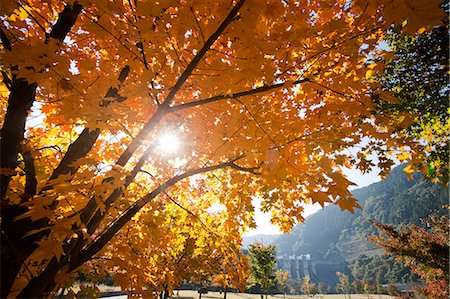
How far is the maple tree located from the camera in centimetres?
186

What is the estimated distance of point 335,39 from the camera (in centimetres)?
219

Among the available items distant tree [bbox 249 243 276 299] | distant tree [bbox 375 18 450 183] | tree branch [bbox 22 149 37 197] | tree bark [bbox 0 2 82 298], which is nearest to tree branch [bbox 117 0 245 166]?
tree branch [bbox 22 149 37 197]

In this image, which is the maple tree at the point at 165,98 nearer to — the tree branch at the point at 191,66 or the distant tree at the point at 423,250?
the tree branch at the point at 191,66

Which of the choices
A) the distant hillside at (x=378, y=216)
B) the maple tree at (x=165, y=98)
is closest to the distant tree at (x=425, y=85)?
the maple tree at (x=165, y=98)

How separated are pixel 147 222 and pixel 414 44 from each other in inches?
329

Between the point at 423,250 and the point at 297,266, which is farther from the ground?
the point at 423,250

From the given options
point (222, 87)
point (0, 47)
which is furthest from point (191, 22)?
point (0, 47)

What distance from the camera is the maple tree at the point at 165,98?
186 centimetres

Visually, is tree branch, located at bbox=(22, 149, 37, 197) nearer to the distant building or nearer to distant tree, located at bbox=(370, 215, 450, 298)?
distant tree, located at bbox=(370, 215, 450, 298)

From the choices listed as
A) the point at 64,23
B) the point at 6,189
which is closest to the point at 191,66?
the point at 64,23

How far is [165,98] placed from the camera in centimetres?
281

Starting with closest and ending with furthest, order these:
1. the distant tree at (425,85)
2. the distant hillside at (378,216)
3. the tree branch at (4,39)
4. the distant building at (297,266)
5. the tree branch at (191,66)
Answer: the tree branch at (191,66) < the tree branch at (4,39) < the distant tree at (425,85) < the distant hillside at (378,216) < the distant building at (297,266)

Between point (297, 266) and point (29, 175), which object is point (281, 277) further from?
point (297, 266)

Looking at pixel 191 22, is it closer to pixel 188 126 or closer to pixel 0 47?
pixel 188 126
